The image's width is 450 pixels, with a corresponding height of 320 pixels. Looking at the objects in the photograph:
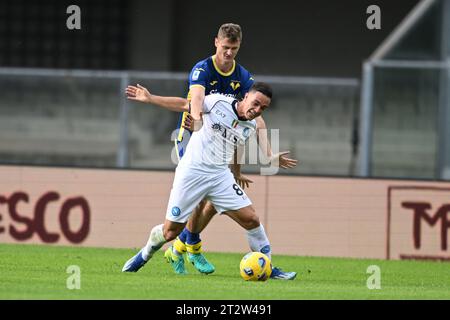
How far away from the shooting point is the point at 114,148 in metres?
18.3

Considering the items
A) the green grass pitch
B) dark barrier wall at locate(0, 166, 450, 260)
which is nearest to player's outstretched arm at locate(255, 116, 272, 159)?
the green grass pitch

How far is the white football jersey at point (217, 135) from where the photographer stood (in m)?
11.1

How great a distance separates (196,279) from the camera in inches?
444

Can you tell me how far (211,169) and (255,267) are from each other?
0.92 m

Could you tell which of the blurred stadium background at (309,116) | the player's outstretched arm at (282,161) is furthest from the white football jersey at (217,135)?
the blurred stadium background at (309,116)

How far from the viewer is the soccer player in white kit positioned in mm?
11109

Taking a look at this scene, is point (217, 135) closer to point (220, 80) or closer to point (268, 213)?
Result: point (220, 80)

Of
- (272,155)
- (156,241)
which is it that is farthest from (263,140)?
(156,241)

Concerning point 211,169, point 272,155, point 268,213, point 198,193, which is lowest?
point 268,213

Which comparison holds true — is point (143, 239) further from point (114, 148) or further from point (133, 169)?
point (114, 148)

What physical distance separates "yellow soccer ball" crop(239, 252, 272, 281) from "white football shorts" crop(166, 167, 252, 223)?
447 millimetres

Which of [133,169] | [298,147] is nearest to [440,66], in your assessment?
[298,147]

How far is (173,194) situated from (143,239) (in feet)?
14.8

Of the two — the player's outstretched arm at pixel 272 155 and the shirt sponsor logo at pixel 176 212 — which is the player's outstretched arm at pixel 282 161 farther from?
the shirt sponsor logo at pixel 176 212
